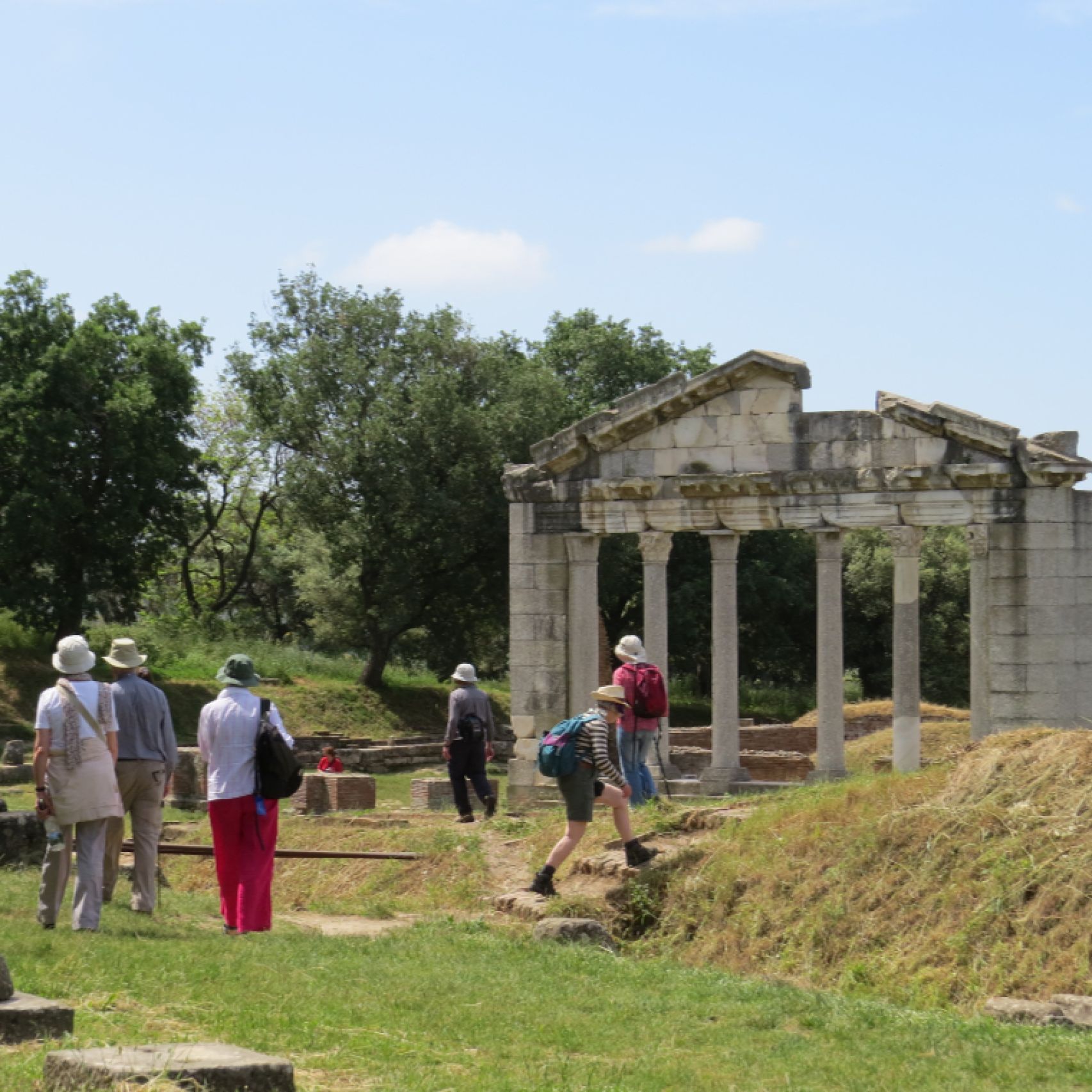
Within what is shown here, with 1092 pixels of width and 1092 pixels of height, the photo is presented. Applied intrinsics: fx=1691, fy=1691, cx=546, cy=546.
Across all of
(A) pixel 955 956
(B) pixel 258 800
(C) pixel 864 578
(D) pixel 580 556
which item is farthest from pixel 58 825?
(C) pixel 864 578

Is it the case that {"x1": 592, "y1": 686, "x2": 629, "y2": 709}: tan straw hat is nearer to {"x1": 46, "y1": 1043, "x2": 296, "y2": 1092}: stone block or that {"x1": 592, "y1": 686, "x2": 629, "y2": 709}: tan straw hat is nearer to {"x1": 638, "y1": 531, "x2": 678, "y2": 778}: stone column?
{"x1": 638, "y1": 531, "x2": 678, "y2": 778}: stone column

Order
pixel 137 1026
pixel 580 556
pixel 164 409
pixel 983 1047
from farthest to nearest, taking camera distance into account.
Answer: pixel 164 409
pixel 580 556
pixel 983 1047
pixel 137 1026

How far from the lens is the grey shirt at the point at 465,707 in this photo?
18688 millimetres

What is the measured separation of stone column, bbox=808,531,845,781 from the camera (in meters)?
20.9

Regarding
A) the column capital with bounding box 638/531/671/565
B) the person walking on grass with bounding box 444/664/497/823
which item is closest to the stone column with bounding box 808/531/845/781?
the column capital with bounding box 638/531/671/565

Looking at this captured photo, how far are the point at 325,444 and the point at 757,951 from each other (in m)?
28.8

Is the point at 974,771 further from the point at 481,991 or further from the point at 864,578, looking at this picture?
the point at 864,578

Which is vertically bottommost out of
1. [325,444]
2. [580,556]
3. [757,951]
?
[757,951]

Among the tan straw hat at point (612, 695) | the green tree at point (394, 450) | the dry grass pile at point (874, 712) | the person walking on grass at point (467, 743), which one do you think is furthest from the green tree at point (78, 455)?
the tan straw hat at point (612, 695)

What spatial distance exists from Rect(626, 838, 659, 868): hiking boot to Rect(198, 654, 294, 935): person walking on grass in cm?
359

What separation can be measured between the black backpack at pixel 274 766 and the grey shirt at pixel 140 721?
0.79 m

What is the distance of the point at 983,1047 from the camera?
8.51 m

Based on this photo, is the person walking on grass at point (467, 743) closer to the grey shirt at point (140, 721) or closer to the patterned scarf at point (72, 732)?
the grey shirt at point (140, 721)

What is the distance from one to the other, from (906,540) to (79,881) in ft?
40.9
